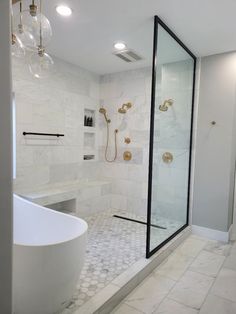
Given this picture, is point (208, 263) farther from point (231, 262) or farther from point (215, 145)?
point (215, 145)

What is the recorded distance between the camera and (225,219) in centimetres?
318

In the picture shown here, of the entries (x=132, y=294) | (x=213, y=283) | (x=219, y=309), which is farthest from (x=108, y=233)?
(x=219, y=309)

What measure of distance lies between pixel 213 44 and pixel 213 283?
9.00ft

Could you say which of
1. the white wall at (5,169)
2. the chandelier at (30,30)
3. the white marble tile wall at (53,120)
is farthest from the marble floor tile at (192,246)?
the chandelier at (30,30)

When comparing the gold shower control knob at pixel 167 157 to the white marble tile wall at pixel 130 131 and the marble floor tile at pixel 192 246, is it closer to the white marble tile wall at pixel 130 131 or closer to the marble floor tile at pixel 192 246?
the white marble tile wall at pixel 130 131

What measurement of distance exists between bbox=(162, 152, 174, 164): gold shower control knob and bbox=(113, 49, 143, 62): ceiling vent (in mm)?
1509

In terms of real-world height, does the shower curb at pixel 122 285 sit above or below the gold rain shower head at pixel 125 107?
below

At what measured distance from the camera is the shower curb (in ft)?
5.78

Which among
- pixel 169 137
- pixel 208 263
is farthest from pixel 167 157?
pixel 208 263

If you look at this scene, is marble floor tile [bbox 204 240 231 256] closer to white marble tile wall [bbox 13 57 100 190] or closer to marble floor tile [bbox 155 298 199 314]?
marble floor tile [bbox 155 298 199 314]

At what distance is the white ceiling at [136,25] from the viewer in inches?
82.5

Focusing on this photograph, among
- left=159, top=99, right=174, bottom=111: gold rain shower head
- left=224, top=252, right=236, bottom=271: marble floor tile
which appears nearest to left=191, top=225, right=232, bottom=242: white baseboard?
left=224, top=252, right=236, bottom=271: marble floor tile

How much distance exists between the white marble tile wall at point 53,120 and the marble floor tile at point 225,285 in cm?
262

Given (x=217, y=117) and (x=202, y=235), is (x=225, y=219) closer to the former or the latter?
(x=202, y=235)
